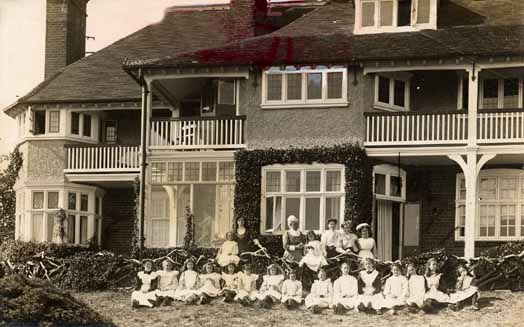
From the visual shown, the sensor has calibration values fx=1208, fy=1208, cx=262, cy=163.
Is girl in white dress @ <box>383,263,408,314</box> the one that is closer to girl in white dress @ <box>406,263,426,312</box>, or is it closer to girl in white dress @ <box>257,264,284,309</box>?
girl in white dress @ <box>406,263,426,312</box>

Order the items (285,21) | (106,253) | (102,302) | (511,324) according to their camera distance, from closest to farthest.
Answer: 1. (511,324)
2. (102,302)
3. (106,253)
4. (285,21)

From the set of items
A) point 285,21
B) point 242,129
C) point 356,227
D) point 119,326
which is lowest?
point 119,326

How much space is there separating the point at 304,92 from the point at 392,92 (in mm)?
2328

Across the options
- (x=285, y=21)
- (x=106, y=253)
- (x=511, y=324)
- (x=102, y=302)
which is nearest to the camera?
(x=511, y=324)

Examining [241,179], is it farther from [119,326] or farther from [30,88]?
[30,88]

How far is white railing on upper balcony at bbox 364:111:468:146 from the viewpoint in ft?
95.7

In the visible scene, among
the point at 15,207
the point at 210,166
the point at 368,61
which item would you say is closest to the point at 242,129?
the point at 210,166

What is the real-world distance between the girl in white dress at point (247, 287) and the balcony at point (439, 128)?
5.06 metres

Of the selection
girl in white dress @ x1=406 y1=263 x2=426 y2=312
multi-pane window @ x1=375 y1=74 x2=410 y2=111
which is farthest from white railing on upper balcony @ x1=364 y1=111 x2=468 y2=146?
girl in white dress @ x1=406 y1=263 x2=426 y2=312

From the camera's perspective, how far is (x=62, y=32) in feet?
120

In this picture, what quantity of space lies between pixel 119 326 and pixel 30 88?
13.6 m

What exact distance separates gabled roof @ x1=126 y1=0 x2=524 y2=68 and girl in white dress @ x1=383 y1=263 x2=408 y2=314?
599 centimetres

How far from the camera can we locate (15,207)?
35.8m

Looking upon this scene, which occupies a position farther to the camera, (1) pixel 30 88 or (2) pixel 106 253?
(1) pixel 30 88
